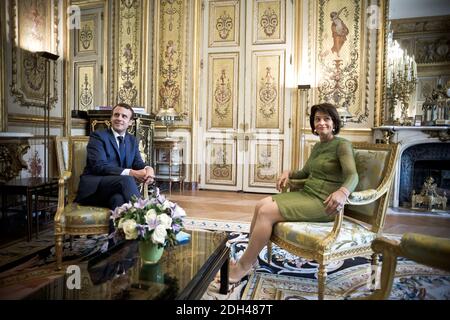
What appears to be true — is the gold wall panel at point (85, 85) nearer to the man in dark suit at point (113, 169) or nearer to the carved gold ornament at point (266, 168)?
the carved gold ornament at point (266, 168)

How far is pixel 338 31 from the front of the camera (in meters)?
5.09

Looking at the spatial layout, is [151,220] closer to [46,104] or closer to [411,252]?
[411,252]

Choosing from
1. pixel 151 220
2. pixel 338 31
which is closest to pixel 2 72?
pixel 151 220

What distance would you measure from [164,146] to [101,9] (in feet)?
9.03

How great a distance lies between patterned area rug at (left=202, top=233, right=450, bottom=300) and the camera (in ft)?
6.37

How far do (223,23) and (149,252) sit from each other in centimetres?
486

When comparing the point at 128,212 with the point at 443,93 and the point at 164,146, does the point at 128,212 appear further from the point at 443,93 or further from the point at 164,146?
the point at 443,93

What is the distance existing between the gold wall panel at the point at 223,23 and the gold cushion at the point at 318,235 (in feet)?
13.7

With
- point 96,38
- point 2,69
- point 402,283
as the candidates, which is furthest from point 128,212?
point 96,38

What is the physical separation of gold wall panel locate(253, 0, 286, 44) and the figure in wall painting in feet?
2.34

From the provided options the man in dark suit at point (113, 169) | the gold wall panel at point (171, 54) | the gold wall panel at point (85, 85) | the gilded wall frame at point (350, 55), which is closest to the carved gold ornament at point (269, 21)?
the gilded wall frame at point (350, 55)

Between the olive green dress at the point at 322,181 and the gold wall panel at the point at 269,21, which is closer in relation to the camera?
the olive green dress at the point at 322,181

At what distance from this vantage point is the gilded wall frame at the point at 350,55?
4902mm

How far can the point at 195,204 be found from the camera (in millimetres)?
4555
